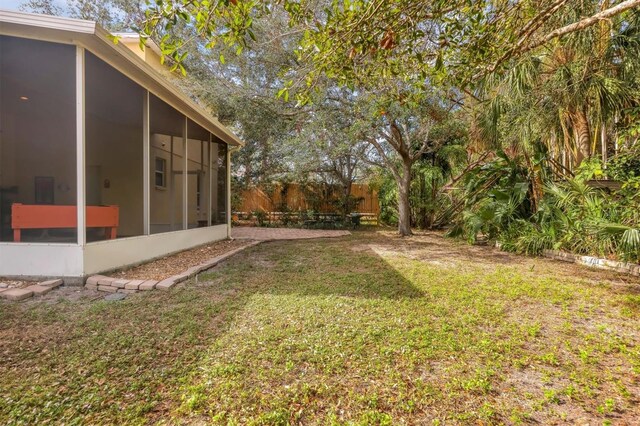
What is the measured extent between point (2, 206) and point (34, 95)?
1900mm

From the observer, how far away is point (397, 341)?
2.38 metres

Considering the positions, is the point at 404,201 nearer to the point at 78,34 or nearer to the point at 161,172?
the point at 161,172

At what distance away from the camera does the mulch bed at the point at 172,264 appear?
159 inches

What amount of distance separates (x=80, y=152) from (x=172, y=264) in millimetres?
1982

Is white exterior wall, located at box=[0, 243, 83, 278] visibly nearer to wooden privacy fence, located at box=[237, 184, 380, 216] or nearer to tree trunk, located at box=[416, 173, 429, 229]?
wooden privacy fence, located at box=[237, 184, 380, 216]

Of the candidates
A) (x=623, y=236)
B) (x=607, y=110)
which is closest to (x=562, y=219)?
(x=623, y=236)

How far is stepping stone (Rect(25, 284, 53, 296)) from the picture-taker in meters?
3.22

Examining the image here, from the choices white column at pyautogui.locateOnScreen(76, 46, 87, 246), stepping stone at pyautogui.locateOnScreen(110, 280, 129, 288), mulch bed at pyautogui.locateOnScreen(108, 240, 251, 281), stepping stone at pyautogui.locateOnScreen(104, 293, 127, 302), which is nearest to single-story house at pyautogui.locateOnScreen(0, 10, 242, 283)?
white column at pyautogui.locateOnScreen(76, 46, 87, 246)

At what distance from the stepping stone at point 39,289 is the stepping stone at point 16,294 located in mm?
42

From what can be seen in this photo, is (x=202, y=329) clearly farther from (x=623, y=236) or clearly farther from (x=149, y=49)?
(x=149, y=49)

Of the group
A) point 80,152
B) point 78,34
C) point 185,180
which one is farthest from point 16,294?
point 185,180

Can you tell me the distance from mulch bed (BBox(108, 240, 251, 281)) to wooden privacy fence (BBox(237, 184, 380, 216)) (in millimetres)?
6038

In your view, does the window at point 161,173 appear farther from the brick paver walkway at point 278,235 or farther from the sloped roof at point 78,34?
the brick paver walkway at point 278,235

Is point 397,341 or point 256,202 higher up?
point 256,202
